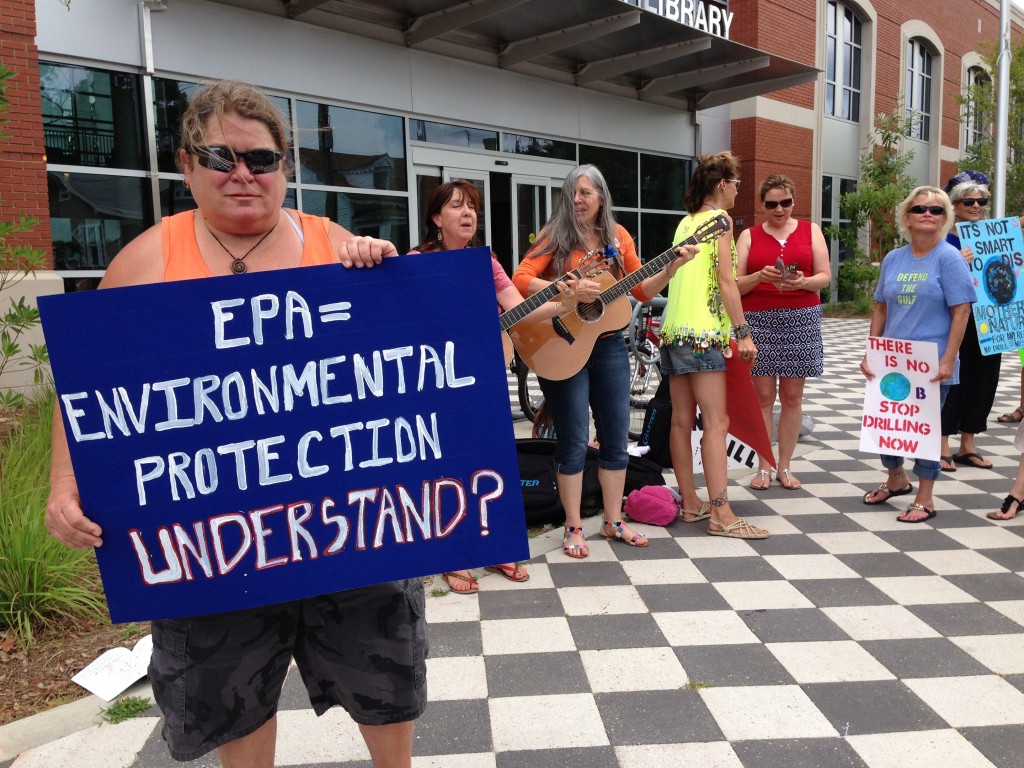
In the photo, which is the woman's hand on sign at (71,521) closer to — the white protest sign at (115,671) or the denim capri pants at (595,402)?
the white protest sign at (115,671)

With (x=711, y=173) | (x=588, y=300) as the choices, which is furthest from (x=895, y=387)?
(x=588, y=300)

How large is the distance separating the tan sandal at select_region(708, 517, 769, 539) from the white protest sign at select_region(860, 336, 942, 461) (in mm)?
911

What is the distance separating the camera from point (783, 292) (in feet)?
16.3

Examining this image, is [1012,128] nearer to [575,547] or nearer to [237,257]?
[575,547]

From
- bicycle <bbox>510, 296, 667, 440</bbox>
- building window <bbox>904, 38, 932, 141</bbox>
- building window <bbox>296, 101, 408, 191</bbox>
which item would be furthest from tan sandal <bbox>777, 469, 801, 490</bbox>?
building window <bbox>904, 38, 932, 141</bbox>

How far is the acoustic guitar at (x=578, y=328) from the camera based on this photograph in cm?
372

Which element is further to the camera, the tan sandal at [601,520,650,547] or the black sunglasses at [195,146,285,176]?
the tan sandal at [601,520,650,547]

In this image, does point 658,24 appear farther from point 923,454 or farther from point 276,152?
point 276,152

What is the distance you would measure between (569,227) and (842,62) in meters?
18.6

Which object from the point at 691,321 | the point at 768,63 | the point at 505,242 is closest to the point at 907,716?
the point at 691,321

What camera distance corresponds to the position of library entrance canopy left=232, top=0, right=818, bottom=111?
998 centimetres

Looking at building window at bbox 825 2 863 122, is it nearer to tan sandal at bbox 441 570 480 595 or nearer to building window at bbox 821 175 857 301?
building window at bbox 821 175 857 301

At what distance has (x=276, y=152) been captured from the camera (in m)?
1.63

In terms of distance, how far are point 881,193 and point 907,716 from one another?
1790 centimetres
